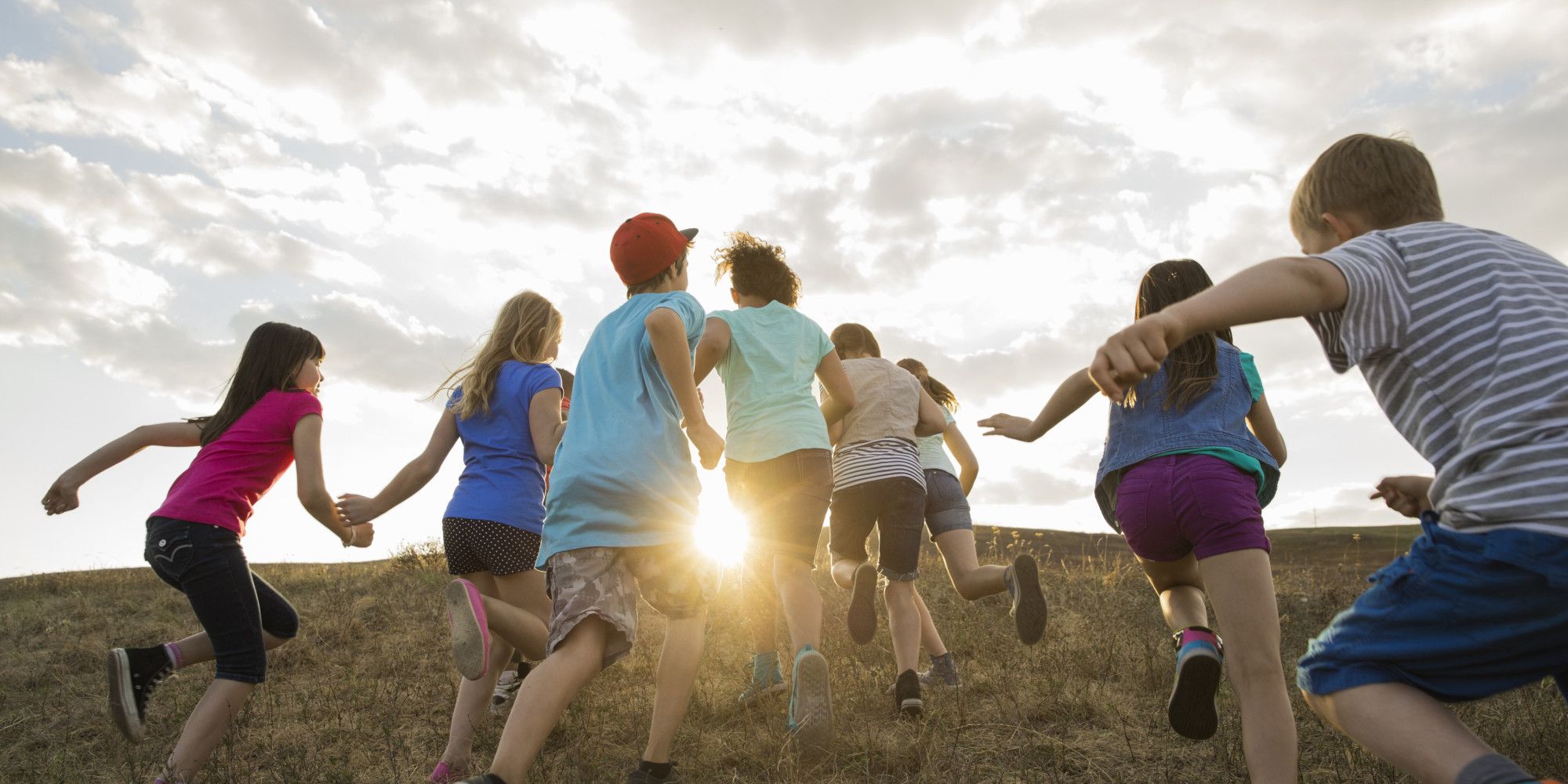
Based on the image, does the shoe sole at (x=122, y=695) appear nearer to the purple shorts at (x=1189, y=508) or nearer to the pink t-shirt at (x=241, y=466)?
the pink t-shirt at (x=241, y=466)

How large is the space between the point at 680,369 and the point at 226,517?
2289mm

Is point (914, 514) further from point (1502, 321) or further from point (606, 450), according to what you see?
point (1502, 321)

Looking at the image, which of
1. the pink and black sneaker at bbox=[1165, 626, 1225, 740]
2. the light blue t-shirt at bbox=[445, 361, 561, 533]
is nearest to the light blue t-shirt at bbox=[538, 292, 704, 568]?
the light blue t-shirt at bbox=[445, 361, 561, 533]

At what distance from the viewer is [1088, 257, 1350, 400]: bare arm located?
1662 millimetres

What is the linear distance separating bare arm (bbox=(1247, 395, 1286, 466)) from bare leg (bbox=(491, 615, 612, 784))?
2434 millimetres

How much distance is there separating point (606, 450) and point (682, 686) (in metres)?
0.90

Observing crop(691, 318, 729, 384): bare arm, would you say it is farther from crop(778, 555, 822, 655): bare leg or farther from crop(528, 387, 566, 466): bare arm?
crop(778, 555, 822, 655): bare leg

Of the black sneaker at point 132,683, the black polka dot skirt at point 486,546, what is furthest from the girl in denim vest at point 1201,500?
the black sneaker at point 132,683

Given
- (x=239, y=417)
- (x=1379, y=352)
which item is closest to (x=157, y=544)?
(x=239, y=417)

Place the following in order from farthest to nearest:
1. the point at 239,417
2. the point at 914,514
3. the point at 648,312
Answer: the point at 914,514 < the point at 239,417 < the point at 648,312

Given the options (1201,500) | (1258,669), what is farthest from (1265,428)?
(1258,669)

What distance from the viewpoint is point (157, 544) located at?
4031mm

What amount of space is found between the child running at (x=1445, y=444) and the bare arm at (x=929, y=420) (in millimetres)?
3214

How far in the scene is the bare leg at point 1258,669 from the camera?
2807 mm
